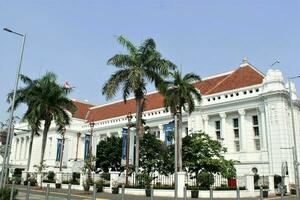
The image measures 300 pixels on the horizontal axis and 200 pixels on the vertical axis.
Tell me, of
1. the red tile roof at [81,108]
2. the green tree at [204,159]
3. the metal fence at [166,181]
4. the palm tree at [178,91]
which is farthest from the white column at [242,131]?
the red tile roof at [81,108]

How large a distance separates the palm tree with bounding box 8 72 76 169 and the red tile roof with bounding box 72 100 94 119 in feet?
124

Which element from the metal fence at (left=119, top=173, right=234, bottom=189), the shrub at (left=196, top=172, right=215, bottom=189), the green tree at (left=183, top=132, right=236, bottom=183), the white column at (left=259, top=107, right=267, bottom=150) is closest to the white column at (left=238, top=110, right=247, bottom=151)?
the white column at (left=259, top=107, right=267, bottom=150)

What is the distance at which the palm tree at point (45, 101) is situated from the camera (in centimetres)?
3761

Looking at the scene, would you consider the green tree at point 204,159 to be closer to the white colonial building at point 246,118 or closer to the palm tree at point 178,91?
the palm tree at point 178,91

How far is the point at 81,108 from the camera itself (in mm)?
80812

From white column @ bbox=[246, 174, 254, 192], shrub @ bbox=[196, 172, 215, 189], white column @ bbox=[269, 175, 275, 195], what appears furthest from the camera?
white column @ bbox=[269, 175, 275, 195]

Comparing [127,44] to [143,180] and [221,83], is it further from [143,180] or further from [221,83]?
[221,83]

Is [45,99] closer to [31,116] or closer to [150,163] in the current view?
[31,116]

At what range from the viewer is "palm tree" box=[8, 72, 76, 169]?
37606 mm

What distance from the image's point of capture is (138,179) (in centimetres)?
2950

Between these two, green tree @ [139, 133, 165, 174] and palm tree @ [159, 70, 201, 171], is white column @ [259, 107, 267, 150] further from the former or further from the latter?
palm tree @ [159, 70, 201, 171]

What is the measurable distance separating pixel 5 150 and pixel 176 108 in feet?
52.2

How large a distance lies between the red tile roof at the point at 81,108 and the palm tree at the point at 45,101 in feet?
124

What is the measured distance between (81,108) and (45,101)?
1702 inches
